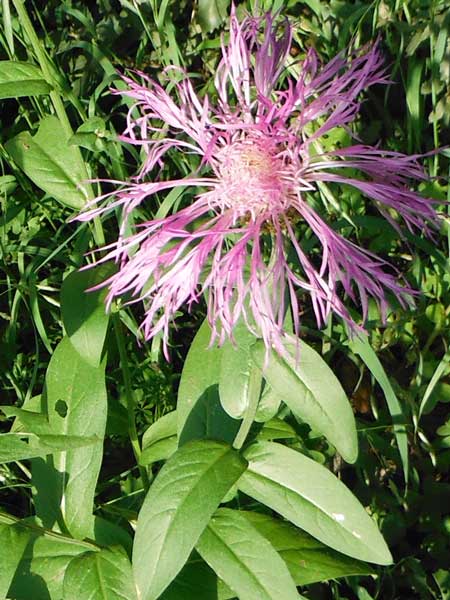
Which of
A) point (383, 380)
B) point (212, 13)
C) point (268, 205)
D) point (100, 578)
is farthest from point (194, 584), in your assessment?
point (212, 13)

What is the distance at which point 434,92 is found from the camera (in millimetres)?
1399

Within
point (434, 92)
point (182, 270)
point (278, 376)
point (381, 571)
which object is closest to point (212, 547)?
point (278, 376)

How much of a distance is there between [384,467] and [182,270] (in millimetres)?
807

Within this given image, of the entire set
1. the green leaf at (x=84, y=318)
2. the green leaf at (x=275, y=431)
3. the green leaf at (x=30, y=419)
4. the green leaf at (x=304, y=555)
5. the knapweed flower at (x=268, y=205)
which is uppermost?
the knapweed flower at (x=268, y=205)

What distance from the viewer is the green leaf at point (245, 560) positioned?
44.0 inches

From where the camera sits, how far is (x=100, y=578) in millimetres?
1178

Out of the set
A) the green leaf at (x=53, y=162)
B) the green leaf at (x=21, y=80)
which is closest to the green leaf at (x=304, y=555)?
the green leaf at (x=53, y=162)

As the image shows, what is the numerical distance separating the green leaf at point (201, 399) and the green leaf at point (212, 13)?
62cm

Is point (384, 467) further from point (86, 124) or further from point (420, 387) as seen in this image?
point (86, 124)

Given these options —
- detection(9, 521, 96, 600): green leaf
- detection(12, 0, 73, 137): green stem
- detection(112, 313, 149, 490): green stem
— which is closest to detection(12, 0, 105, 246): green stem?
detection(12, 0, 73, 137): green stem

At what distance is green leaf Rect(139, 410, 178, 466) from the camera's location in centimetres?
136

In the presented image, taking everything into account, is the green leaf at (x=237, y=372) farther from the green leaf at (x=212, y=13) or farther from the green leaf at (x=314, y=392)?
the green leaf at (x=212, y=13)

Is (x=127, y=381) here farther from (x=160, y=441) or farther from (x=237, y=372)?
(x=237, y=372)

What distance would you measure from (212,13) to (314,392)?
0.83m
